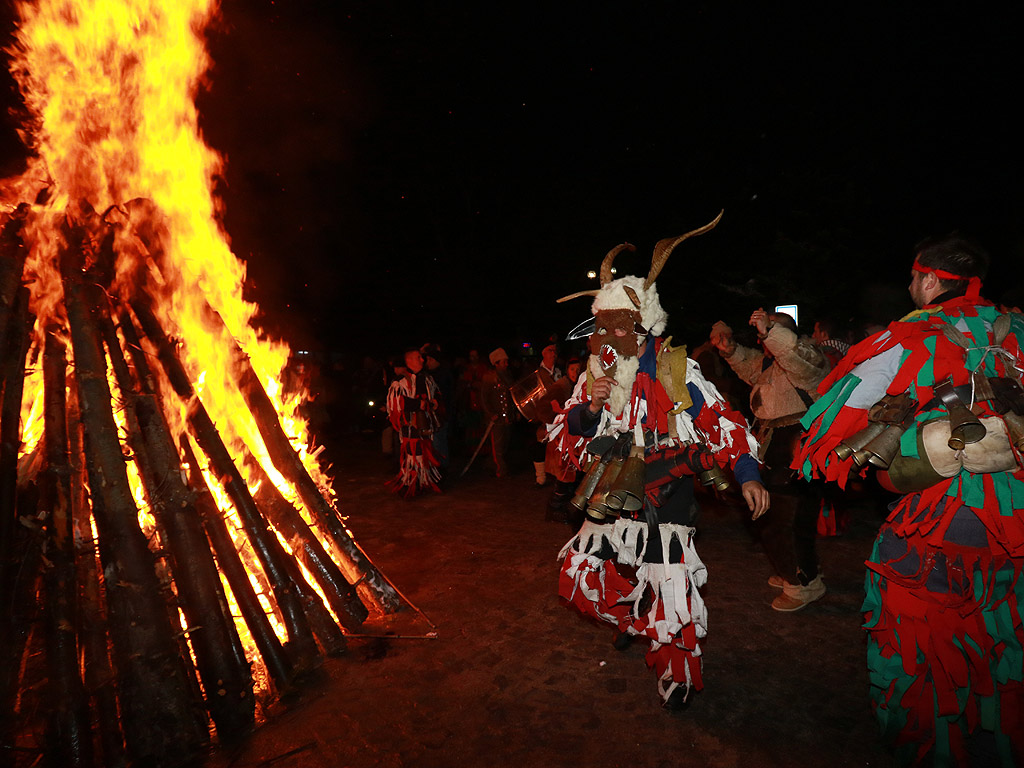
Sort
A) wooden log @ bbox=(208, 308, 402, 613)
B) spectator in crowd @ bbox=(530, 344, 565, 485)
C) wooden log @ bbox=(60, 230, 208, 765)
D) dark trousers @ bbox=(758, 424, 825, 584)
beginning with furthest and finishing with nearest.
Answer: spectator in crowd @ bbox=(530, 344, 565, 485) → dark trousers @ bbox=(758, 424, 825, 584) → wooden log @ bbox=(208, 308, 402, 613) → wooden log @ bbox=(60, 230, 208, 765)

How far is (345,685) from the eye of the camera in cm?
361

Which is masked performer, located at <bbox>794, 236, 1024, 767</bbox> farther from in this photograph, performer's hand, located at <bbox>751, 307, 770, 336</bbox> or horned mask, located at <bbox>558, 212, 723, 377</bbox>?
performer's hand, located at <bbox>751, 307, 770, 336</bbox>

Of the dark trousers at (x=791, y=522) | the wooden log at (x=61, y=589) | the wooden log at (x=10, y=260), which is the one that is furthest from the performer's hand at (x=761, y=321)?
the wooden log at (x=10, y=260)

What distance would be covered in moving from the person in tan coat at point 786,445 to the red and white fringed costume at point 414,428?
190 inches

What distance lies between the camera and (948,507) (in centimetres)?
249

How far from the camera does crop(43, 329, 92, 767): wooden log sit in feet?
9.25

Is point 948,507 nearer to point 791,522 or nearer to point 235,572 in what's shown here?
point 791,522

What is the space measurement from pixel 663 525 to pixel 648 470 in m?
0.32

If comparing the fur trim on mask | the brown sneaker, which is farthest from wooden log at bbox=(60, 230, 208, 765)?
the brown sneaker

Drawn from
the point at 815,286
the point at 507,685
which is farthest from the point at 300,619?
the point at 815,286

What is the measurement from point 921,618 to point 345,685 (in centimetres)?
307

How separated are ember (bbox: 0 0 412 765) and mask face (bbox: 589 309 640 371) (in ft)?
7.80

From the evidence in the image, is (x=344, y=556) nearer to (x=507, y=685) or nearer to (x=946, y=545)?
(x=507, y=685)

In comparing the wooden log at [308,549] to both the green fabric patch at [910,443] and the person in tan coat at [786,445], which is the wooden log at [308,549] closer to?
the person in tan coat at [786,445]
